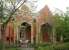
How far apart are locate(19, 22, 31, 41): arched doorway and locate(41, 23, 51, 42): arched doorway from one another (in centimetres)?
184

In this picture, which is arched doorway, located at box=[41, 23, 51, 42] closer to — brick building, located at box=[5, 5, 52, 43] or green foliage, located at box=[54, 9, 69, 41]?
brick building, located at box=[5, 5, 52, 43]

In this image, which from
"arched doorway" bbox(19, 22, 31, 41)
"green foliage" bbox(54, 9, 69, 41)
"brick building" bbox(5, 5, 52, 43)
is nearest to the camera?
"green foliage" bbox(54, 9, 69, 41)

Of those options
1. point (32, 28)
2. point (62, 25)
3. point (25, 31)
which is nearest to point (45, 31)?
point (32, 28)

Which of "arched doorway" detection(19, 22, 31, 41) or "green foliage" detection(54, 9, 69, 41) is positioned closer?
"green foliage" detection(54, 9, 69, 41)

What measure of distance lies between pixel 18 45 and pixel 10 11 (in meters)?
10.8

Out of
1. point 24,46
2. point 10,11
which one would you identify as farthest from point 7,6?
point 24,46

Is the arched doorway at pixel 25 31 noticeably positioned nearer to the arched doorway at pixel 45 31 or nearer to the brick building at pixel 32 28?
the brick building at pixel 32 28

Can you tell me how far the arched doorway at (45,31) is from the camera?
140 ft

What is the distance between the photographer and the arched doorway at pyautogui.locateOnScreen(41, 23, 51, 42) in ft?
140

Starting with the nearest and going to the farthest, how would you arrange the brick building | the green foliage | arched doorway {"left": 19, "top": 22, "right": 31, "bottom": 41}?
the green foliage → the brick building → arched doorway {"left": 19, "top": 22, "right": 31, "bottom": 41}

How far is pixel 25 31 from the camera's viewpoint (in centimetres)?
4319

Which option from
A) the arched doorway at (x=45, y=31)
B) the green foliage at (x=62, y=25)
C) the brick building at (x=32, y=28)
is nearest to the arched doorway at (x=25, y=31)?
the brick building at (x=32, y=28)

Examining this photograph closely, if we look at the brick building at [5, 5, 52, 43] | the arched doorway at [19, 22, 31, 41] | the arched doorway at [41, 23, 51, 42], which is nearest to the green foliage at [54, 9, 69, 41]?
the brick building at [5, 5, 52, 43]

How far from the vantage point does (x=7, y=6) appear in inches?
1101
